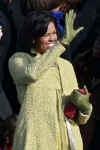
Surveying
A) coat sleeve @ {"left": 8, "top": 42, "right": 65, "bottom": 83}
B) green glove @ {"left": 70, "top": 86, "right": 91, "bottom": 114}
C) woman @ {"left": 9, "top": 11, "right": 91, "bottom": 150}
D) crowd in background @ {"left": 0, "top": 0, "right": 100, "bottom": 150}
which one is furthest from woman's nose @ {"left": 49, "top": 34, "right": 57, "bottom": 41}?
crowd in background @ {"left": 0, "top": 0, "right": 100, "bottom": 150}

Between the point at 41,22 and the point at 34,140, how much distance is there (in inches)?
33.2

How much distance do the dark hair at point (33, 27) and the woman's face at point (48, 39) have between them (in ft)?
0.09

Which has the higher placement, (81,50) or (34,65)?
(34,65)

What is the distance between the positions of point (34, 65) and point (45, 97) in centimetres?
24

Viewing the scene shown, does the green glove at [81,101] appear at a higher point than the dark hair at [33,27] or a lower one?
lower

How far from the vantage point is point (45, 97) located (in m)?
3.20

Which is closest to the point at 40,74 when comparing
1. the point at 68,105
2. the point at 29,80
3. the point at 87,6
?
the point at 29,80

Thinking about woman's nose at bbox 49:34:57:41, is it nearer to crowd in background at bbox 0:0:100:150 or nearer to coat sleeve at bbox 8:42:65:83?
coat sleeve at bbox 8:42:65:83

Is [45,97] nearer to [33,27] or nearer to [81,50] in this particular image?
[33,27]

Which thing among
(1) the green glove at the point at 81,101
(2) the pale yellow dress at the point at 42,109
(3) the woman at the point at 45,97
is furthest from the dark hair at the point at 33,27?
(1) the green glove at the point at 81,101

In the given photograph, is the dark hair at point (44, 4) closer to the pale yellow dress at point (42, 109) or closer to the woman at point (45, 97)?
the woman at point (45, 97)

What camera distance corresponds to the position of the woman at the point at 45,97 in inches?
124

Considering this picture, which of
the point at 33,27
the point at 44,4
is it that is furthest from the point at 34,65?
the point at 44,4

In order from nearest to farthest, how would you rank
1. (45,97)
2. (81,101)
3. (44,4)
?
(81,101), (45,97), (44,4)
